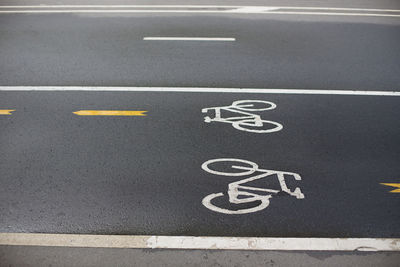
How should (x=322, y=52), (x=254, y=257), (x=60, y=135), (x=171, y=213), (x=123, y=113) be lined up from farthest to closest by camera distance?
(x=322, y=52) < (x=123, y=113) < (x=60, y=135) < (x=171, y=213) < (x=254, y=257)

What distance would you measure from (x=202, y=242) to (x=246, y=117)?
3.27m

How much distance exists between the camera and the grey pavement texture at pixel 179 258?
4117 mm

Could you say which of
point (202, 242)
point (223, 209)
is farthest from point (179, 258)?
point (223, 209)

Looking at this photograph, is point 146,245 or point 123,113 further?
point 123,113

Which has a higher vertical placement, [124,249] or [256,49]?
[256,49]

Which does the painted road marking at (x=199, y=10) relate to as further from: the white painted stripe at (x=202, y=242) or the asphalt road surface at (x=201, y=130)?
the white painted stripe at (x=202, y=242)

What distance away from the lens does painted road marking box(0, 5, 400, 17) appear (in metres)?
14.5

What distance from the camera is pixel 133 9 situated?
15023mm

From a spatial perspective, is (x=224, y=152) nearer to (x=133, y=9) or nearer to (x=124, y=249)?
(x=124, y=249)

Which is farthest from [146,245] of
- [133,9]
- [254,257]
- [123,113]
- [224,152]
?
[133,9]

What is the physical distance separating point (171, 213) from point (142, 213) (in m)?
→ 0.30

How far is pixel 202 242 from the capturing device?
4418 millimetres

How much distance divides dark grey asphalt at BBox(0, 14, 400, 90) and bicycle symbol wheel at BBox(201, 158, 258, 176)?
2.96 meters

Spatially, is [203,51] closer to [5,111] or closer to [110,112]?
[110,112]
